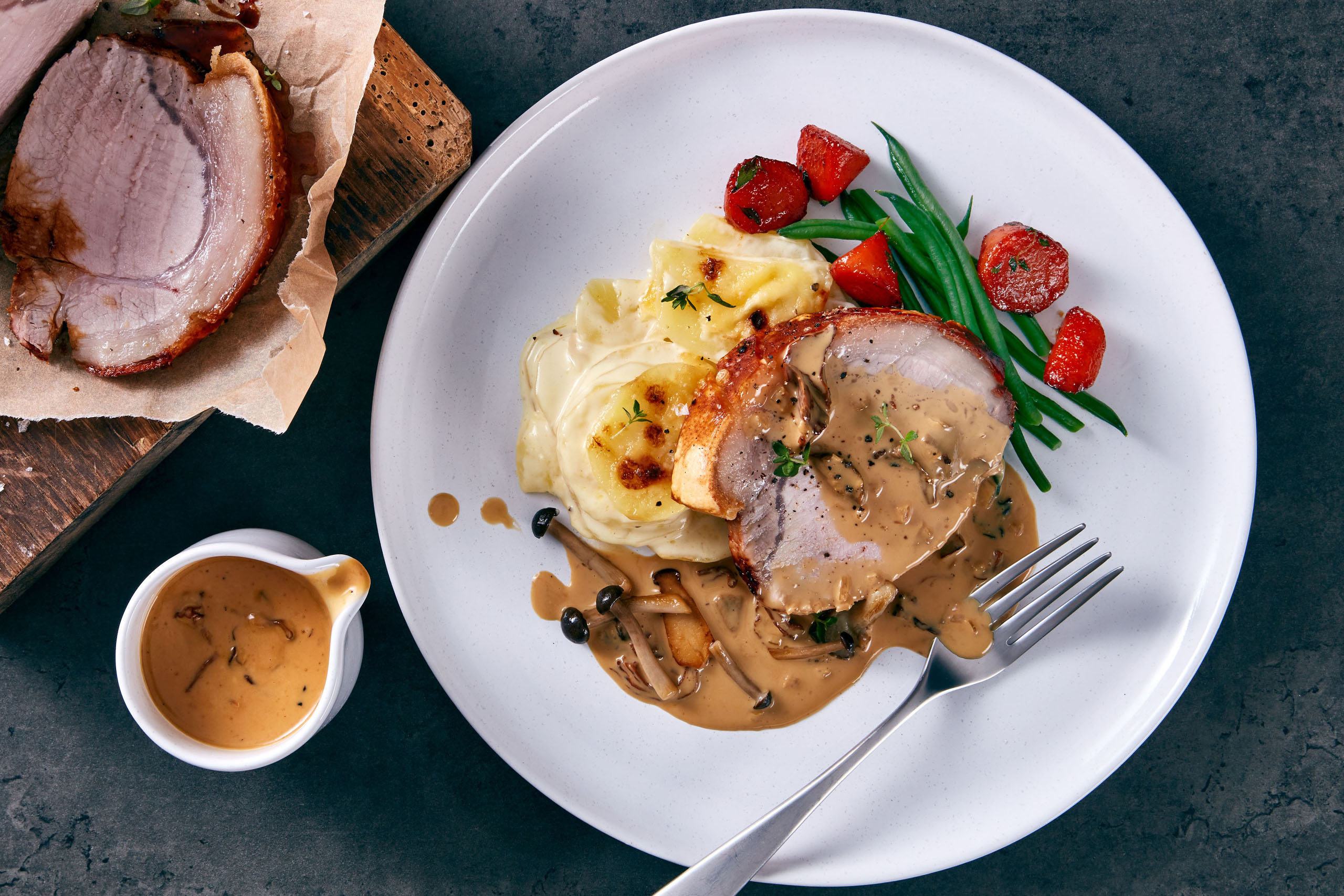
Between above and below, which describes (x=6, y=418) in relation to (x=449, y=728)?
above

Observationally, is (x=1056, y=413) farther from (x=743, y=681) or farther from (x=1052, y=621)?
(x=743, y=681)

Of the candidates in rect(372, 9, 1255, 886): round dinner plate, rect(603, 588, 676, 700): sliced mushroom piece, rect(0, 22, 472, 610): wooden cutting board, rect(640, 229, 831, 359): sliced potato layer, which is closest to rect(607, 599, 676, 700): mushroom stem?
rect(603, 588, 676, 700): sliced mushroom piece

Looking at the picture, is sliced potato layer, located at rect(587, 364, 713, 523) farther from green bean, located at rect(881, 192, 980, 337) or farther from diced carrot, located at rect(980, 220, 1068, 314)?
diced carrot, located at rect(980, 220, 1068, 314)

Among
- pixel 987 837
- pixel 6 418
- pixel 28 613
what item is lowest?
pixel 28 613

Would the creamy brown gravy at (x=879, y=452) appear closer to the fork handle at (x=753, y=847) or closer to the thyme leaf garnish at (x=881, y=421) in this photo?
the thyme leaf garnish at (x=881, y=421)

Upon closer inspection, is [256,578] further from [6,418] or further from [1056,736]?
[1056,736]

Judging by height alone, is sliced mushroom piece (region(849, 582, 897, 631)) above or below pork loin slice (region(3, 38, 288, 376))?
above

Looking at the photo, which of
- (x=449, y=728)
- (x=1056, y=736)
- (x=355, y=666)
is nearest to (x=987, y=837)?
(x=1056, y=736)
